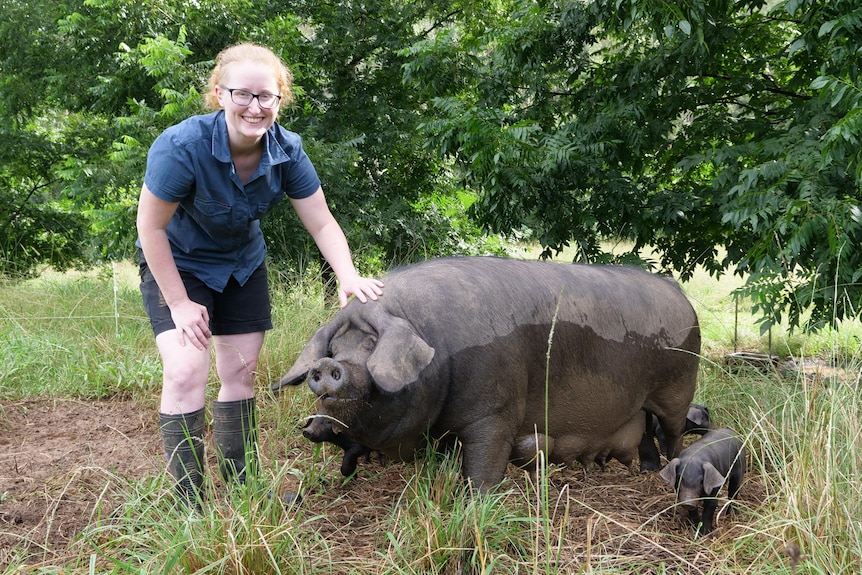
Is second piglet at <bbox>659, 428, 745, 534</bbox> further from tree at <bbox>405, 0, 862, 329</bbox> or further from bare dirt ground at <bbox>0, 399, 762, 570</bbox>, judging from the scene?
tree at <bbox>405, 0, 862, 329</bbox>

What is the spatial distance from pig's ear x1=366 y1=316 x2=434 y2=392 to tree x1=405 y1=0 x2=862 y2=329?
2.58 m

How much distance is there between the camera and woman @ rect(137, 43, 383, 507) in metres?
3.00

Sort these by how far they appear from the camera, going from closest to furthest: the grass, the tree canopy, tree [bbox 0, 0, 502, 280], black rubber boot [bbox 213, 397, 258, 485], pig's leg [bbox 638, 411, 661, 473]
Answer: the grass < black rubber boot [bbox 213, 397, 258, 485] < pig's leg [bbox 638, 411, 661, 473] < the tree canopy < tree [bbox 0, 0, 502, 280]

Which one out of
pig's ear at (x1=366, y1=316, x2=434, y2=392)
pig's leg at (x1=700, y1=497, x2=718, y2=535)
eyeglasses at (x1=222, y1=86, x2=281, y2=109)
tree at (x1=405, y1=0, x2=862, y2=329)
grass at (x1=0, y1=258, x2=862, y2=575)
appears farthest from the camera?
tree at (x1=405, y1=0, x2=862, y2=329)

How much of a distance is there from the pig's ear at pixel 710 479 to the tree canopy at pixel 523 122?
1250mm

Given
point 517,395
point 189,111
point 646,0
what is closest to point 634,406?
point 517,395

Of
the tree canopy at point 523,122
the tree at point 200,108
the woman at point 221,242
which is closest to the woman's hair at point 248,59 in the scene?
the woman at point 221,242

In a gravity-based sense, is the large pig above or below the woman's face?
below

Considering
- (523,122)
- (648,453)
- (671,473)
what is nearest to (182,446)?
(671,473)

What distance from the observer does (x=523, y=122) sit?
→ 591 centimetres

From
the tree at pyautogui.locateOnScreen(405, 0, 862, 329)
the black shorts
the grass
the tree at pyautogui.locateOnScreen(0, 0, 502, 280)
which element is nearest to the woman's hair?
the black shorts

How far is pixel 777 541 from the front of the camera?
2840 millimetres

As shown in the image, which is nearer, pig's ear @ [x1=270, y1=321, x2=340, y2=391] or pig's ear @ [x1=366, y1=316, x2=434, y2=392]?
pig's ear @ [x1=366, y1=316, x2=434, y2=392]

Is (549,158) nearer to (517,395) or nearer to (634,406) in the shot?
(634,406)
